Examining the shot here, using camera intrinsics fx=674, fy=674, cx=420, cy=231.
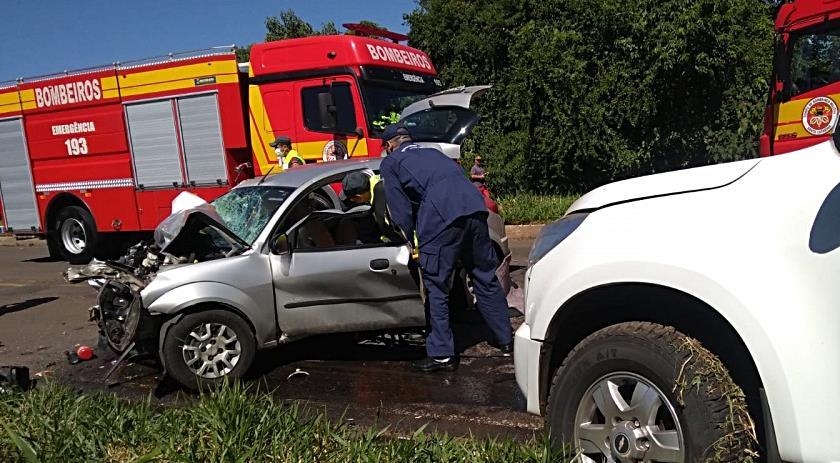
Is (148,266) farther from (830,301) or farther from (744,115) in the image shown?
(744,115)

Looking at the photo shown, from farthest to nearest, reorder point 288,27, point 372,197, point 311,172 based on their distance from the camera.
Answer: point 288,27 → point 311,172 → point 372,197

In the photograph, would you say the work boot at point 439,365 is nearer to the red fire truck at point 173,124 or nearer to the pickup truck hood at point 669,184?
the pickup truck hood at point 669,184

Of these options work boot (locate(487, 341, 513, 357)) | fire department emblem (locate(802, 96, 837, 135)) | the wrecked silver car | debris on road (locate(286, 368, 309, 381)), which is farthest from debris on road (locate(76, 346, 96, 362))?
fire department emblem (locate(802, 96, 837, 135))

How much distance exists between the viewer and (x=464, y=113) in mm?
7766

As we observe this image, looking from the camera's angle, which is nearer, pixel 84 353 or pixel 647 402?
pixel 647 402

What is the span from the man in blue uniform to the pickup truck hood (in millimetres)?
1830

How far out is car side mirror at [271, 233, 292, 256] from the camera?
16.1ft

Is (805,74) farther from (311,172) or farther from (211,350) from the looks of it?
(211,350)

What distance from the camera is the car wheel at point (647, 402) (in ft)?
7.59

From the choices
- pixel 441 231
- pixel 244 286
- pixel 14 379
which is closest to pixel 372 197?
pixel 441 231

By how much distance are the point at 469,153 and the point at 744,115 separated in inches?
229

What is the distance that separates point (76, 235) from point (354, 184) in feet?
Result: 27.7

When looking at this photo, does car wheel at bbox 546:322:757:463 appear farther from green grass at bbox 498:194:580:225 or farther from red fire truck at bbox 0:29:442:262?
green grass at bbox 498:194:580:225

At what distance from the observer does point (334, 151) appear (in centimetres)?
895
